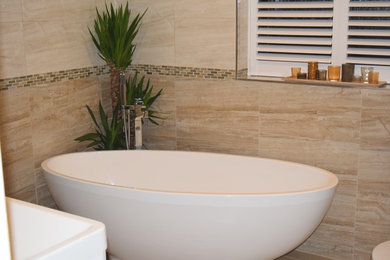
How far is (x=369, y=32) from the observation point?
3406 mm

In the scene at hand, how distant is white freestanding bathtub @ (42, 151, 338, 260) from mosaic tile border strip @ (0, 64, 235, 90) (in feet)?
1.68

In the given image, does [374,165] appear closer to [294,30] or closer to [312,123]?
[312,123]

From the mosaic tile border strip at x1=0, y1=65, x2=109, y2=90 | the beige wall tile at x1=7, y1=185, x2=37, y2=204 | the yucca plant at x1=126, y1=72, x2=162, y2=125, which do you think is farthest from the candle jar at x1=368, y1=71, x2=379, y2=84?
the beige wall tile at x1=7, y1=185, x2=37, y2=204

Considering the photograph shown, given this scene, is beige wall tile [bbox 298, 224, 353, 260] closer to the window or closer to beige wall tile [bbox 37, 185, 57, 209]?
the window

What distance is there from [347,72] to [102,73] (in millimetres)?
1716

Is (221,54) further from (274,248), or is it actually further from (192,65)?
(274,248)

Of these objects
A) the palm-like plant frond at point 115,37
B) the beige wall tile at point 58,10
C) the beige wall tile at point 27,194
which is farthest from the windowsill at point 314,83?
the beige wall tile at point 27,194

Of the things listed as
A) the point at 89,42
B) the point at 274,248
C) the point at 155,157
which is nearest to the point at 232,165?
the point at 155,157

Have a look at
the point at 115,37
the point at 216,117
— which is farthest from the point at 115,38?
the point at 216,117

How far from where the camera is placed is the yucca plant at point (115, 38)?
3.77m

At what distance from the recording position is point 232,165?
361cm

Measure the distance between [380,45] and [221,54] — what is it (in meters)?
1.02

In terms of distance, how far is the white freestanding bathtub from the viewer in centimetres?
283

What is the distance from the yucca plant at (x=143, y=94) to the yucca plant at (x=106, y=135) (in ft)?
0.39
